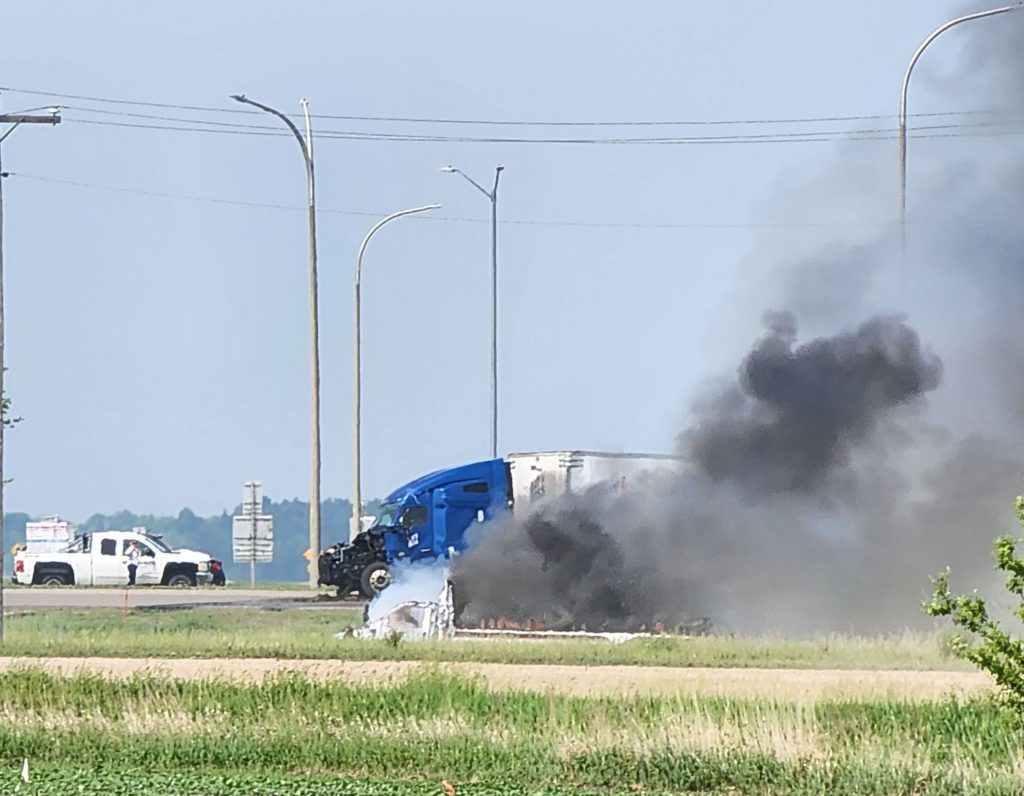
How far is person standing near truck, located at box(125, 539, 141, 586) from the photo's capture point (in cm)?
6212

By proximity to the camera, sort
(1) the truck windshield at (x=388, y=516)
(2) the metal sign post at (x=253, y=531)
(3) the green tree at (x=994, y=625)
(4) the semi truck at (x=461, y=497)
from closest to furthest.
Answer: (3) the green tree at (x=994, y=625) → (4) the semi truck at (x=461, y=497) → (1) the truck windshield at (x=388, y=516) → (2) the metal sign post at (x=253, y=531)

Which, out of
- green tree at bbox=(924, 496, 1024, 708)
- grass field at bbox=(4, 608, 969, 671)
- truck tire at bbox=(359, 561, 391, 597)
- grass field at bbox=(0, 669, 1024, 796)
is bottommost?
grass field at bbox=(0, 669, 1024, 796)

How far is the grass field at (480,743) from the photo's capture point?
A: 18.0 metres

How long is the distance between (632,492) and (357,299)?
59.3 feet

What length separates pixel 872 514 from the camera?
38125 mm

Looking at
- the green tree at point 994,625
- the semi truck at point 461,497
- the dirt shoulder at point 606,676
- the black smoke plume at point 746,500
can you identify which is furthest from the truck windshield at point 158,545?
the green tree at point 994,625

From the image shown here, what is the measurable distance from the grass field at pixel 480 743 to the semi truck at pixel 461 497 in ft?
67.6

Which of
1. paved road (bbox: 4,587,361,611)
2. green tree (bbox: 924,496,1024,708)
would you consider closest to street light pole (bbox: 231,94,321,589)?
paved road (bbox: 4,587,361,611)

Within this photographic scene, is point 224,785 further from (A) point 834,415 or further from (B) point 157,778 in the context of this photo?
(A) point 834,415

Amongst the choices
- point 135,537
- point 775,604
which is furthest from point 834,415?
point 135,537

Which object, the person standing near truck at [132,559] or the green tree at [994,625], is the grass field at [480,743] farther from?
the person standing near truck at [132,559]

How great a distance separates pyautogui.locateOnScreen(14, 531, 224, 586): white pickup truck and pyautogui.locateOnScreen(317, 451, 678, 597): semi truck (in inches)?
603

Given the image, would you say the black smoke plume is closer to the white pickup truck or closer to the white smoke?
the white smoke

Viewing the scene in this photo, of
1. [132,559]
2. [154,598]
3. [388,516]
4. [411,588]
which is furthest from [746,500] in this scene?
[132,559]
